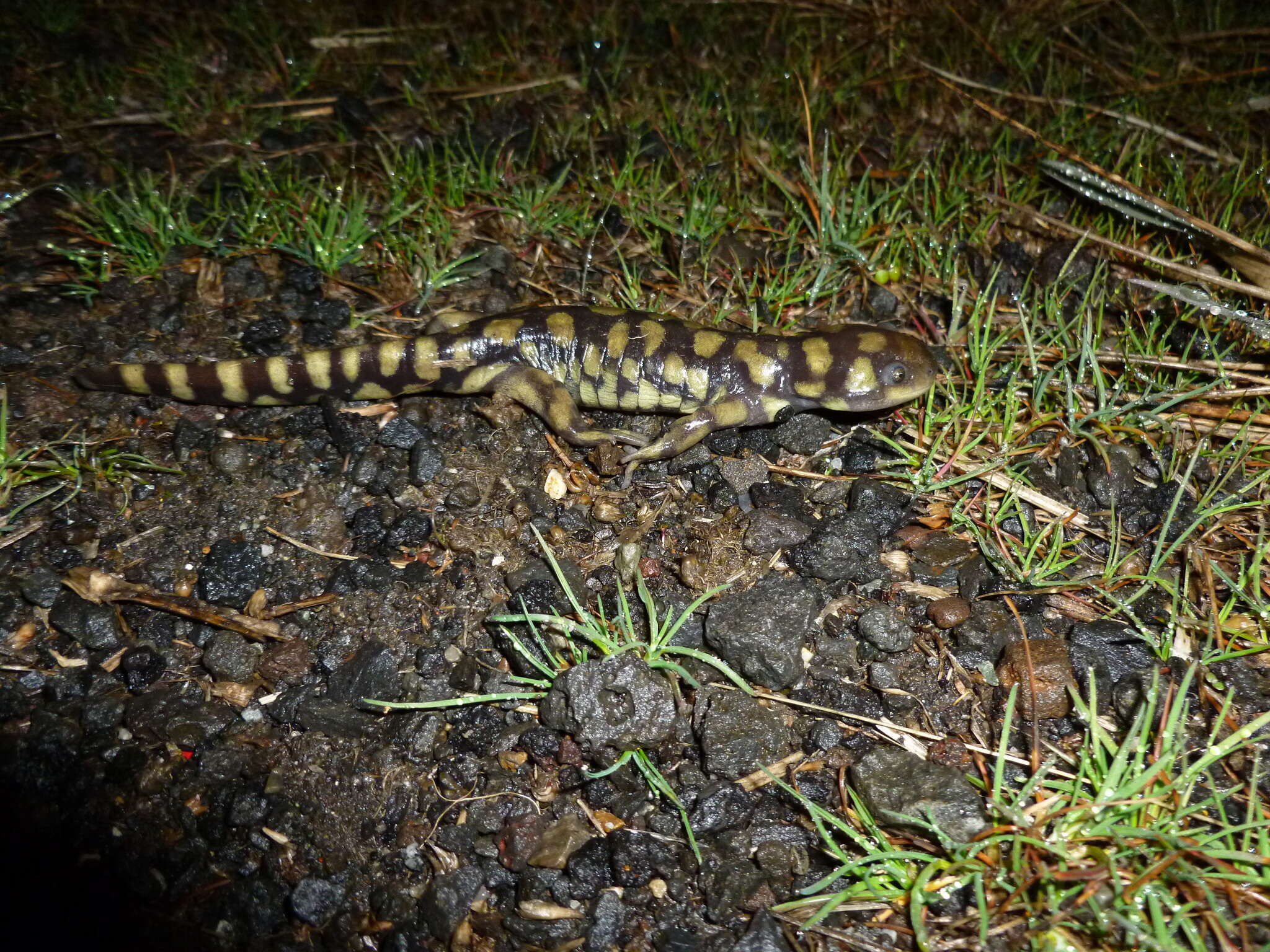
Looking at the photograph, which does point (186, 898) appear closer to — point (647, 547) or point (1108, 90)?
point (647, 547)

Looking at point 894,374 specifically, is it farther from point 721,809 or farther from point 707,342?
point 721,809

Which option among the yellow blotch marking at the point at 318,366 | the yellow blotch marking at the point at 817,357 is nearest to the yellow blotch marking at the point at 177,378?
the yellow blotch marking at the point at 318,366

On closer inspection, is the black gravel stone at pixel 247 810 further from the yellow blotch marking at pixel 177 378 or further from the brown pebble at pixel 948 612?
the brown pebble at pixel 948 612

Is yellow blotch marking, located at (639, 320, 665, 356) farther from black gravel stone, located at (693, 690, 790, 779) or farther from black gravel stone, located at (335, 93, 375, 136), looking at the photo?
black gravel stone, located at (335, 93, 375, 136)

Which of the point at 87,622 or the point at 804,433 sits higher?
the point at 804,433

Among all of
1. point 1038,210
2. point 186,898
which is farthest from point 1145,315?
point 186,898

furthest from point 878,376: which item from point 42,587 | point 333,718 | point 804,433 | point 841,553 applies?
point 42,587

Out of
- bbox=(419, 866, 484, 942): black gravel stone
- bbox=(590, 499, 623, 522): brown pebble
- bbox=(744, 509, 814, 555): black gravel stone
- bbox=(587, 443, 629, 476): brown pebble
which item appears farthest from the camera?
bbox=(587, 443, 629, 476): brown pebble

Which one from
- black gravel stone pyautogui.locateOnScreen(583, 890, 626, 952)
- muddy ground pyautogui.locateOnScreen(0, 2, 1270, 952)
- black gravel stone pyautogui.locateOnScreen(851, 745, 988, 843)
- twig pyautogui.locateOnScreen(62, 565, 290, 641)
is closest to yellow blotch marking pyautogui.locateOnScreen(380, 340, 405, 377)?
muddy ground pyautogui.locateOnScreen(0, 2, 1270, 952)
